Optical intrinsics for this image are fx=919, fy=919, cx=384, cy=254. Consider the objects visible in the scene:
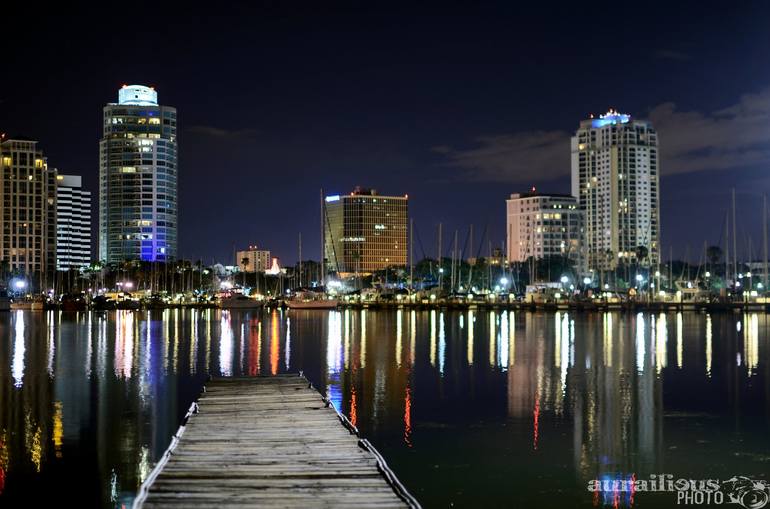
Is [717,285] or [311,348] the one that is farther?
[717,285]

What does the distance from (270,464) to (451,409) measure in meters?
14.2

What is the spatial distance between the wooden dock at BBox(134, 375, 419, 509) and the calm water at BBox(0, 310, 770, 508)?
170 centimetres

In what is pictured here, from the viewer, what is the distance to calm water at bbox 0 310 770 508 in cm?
2131

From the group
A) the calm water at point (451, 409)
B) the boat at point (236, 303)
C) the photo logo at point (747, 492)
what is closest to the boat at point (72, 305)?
the boat at point (236, 303)

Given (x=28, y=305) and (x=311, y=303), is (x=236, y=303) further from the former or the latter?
(x=28, y=305)

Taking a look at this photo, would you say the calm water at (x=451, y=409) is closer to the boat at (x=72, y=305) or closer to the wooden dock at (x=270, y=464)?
the wooden dock at (x=270, y=464)

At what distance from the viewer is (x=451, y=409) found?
31781mm

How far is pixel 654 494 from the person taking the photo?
65.3 ft

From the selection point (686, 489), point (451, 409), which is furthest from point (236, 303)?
point (686, 489)

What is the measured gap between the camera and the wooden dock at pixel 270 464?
15742 mm

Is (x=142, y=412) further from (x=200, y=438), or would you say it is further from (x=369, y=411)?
(x=200, y=438)

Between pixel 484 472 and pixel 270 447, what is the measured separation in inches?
208

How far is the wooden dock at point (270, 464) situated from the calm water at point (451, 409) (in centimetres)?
170

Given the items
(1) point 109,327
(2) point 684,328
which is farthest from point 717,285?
(1) point 109,327
